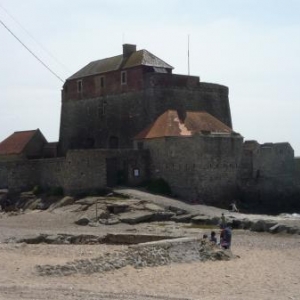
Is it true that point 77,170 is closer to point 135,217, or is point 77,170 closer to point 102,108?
point 135,217

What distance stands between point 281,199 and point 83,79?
1911 centimetres

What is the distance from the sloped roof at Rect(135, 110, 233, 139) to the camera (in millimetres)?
41825

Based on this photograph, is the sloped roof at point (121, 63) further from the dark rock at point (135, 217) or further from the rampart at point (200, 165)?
the dark rock at point (135, 217)

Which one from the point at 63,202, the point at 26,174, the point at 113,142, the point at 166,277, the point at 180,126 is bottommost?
the point at 166,277

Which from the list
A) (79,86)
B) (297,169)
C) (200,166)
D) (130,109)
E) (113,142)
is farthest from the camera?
(79,86)

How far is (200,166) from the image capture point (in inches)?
1570

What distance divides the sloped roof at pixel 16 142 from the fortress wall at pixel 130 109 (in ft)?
11.8

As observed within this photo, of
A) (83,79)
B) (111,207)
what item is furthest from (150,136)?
(83,79)

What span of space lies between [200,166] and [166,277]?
Answer: 68.2 feet

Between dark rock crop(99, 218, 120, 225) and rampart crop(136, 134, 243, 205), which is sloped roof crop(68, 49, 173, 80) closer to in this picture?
rampart crop(136, 134, 243, 205)

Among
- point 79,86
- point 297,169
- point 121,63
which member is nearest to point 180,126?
point 121,63

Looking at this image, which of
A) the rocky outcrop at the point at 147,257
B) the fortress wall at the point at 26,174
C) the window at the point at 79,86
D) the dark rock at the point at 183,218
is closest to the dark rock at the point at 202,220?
the dark rock at the point at 183,218

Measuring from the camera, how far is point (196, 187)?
1564 inches

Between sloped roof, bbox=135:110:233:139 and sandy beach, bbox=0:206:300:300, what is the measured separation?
13.8 metres
